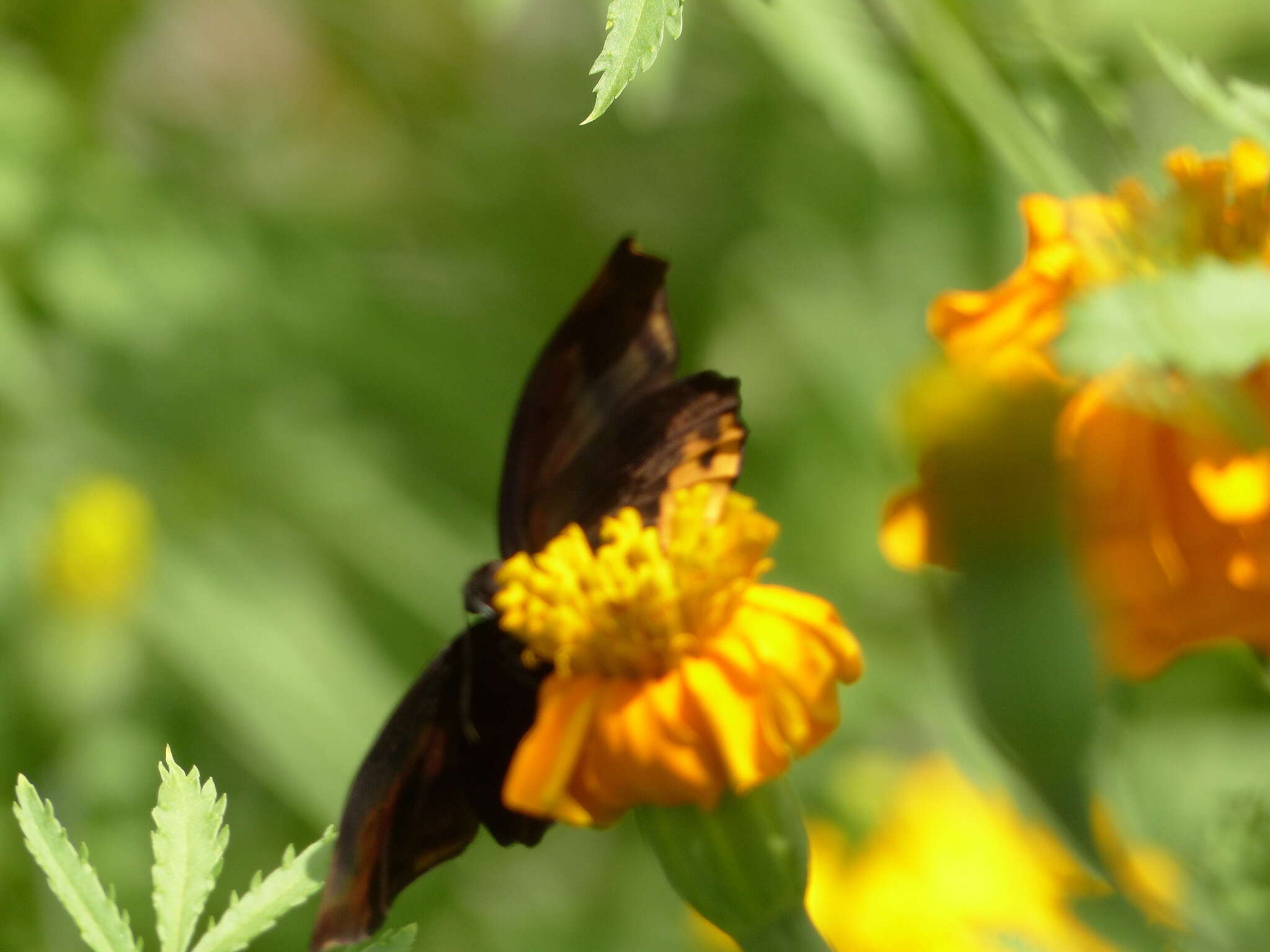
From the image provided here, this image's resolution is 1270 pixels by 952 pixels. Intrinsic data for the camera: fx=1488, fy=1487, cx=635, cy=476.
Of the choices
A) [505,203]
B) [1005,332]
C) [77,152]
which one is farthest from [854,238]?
[1005,332]

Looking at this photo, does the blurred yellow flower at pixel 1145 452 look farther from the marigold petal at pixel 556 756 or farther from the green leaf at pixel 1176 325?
the marigold petal at pixel 556 756

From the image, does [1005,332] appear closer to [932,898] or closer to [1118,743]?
[1118,743]

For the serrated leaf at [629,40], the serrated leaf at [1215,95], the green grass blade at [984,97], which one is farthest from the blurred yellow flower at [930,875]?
the serrated leaf at [629,40]

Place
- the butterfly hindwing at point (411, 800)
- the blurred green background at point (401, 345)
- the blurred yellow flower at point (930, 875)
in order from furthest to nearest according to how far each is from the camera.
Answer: the blurred green background at point (401, 345) → the blurred yellow flower at point (930, 875) → the butterfly hindwing at point (411, 800)

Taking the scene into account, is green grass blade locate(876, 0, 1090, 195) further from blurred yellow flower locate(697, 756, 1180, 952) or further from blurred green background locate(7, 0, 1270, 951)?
blurred yellow flower locate(697, 756, 1180, 952)

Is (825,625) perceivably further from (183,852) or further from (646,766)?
(183,852)

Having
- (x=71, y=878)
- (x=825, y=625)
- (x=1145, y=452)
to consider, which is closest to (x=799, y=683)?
(x=825, y=625)
